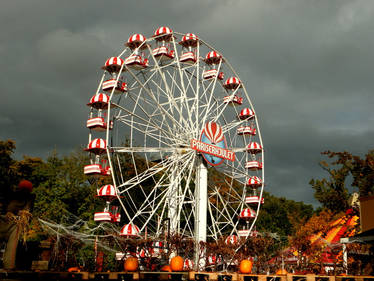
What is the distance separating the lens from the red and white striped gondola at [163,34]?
28.8 meters

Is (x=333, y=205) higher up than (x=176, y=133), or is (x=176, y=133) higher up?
(x=176, y=133)

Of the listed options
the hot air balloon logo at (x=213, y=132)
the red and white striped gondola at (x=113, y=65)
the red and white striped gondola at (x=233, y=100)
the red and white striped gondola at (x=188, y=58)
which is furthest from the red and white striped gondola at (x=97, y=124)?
Answer: the red and white striped gondola at (x=233, y=100)

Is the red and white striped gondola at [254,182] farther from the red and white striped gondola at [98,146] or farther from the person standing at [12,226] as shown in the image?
the person standing at [12,226]

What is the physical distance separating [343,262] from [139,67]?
15486mm

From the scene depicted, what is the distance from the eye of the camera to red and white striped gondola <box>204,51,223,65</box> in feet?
103

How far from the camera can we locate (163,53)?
29.1 metres

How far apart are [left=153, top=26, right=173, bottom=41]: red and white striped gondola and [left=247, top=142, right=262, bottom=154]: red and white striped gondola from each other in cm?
868

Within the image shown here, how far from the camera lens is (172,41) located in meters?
29.1

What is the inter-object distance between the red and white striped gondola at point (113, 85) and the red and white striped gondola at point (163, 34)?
3838mm

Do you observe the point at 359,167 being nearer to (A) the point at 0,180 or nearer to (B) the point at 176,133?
(B) the point at 176,133

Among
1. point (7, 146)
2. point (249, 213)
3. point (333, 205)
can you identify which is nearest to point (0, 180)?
point (7, 146)

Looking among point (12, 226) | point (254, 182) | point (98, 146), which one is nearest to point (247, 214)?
point (254, 182)

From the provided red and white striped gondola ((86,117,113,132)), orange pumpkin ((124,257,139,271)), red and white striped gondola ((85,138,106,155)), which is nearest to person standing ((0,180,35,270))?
orange pumpkin ((124,257,139,271))

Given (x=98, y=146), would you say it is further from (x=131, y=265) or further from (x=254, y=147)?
(x=131, y=265)
